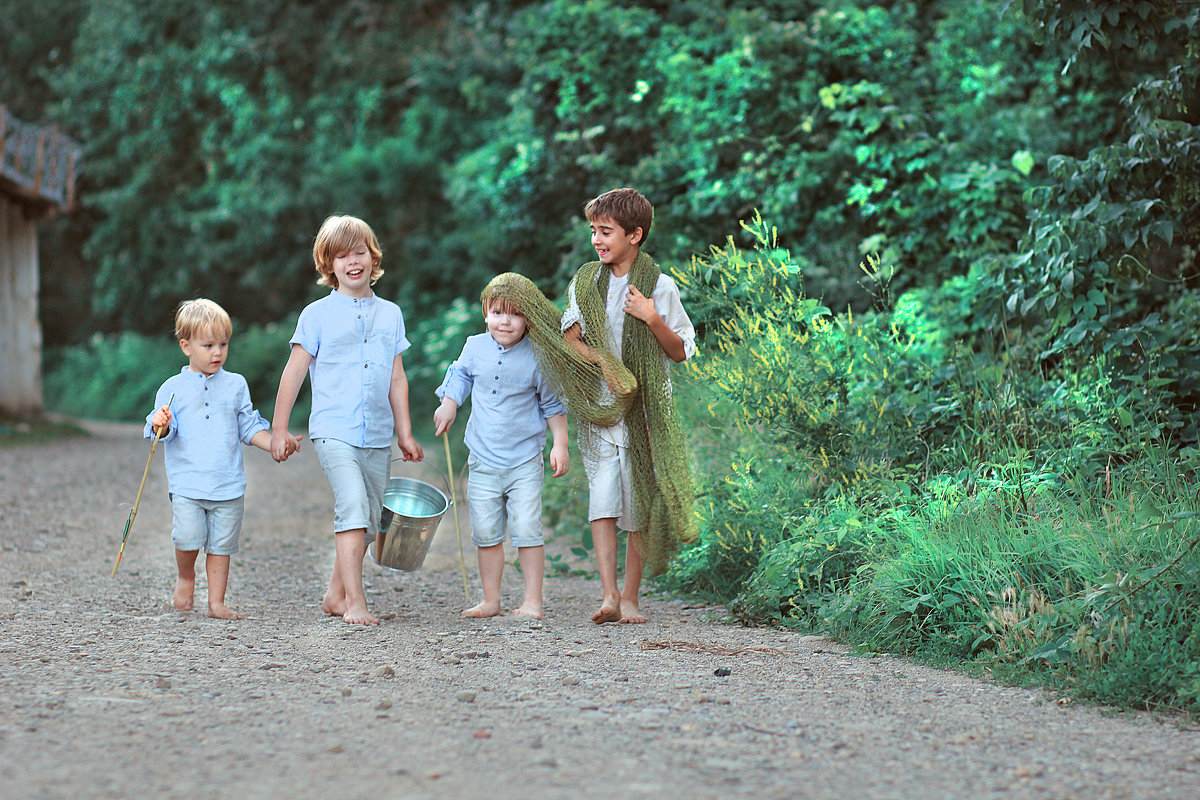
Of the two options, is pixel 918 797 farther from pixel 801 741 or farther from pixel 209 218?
pixel 209 218

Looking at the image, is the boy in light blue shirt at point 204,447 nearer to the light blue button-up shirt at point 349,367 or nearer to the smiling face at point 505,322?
the light blue button-up shirt at point 349,367

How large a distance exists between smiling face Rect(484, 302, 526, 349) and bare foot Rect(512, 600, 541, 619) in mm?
1079

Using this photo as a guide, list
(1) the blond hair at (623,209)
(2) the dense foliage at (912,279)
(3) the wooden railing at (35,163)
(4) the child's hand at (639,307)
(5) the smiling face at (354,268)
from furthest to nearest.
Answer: (3) the wooden railing at (35,163), (5) the smiling face at (354,268), (1) the blond hair at (623,209), (4) the child's hand at (639,307), (2) the dense foliage at (912,279)

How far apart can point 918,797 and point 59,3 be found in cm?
2944

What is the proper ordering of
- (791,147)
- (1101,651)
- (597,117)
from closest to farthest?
(1101,651), (791,147), (597,117)

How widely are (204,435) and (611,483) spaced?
1735 mm

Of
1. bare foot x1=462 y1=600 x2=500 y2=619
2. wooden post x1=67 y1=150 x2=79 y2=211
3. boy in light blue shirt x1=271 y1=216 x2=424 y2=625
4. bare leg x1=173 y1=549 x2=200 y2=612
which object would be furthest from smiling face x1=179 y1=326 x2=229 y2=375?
wooden post x1=67 y1=150 x2=79 y2=211

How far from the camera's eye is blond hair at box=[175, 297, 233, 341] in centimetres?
527

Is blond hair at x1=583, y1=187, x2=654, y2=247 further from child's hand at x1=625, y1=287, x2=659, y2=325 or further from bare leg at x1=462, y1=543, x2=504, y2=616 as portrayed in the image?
bare leg at x1=462, y1=543, x2=504, y2=616

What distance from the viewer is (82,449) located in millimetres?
15141

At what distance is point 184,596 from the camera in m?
5.32

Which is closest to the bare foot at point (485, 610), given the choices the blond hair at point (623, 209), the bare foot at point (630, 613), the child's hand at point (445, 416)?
the bare foot at point (630, 613)

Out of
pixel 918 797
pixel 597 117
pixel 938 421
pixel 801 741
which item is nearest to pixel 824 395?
pixel 938 421

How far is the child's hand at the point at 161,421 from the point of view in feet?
17.0
